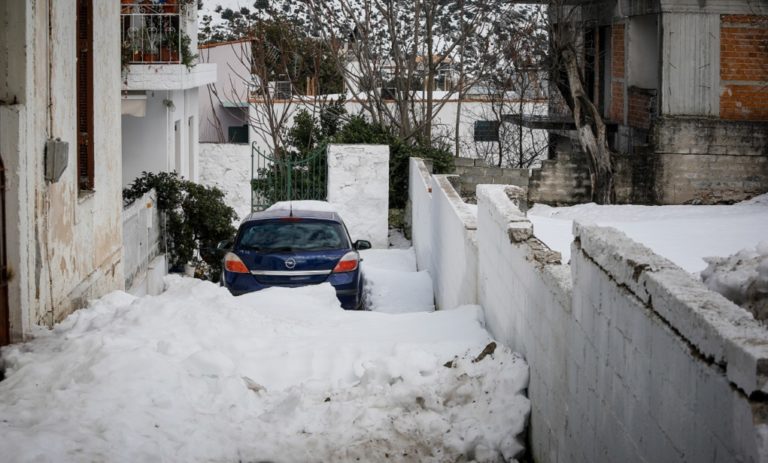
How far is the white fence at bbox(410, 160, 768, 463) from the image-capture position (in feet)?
10.4

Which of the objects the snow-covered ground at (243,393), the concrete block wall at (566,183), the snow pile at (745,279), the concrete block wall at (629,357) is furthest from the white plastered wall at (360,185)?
the snow pile at (745,279)

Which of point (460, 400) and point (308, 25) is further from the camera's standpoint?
→ point (308, 25)

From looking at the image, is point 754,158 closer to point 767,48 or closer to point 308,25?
point 767,48

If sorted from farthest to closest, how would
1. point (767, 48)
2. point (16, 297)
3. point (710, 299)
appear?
point (767, 48), point (16, 297), point (710, 299)

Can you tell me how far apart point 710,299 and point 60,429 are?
3948 mm

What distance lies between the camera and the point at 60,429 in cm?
608

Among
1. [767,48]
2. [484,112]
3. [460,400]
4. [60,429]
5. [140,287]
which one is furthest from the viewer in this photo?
[484,112]

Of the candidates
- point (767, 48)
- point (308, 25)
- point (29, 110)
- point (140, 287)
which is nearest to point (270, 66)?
point (308, 25)

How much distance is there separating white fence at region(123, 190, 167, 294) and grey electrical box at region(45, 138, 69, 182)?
14.3 feet

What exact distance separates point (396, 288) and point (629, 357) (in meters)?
12.0

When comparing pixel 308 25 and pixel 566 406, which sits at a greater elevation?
pixel 308 25

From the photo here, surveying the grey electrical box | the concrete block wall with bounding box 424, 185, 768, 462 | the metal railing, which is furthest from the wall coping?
the metal railing

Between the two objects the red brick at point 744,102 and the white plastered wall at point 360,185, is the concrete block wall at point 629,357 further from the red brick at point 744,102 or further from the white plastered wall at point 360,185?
the red brick at point 744,102

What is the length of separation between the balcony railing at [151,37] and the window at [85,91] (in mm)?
6713
